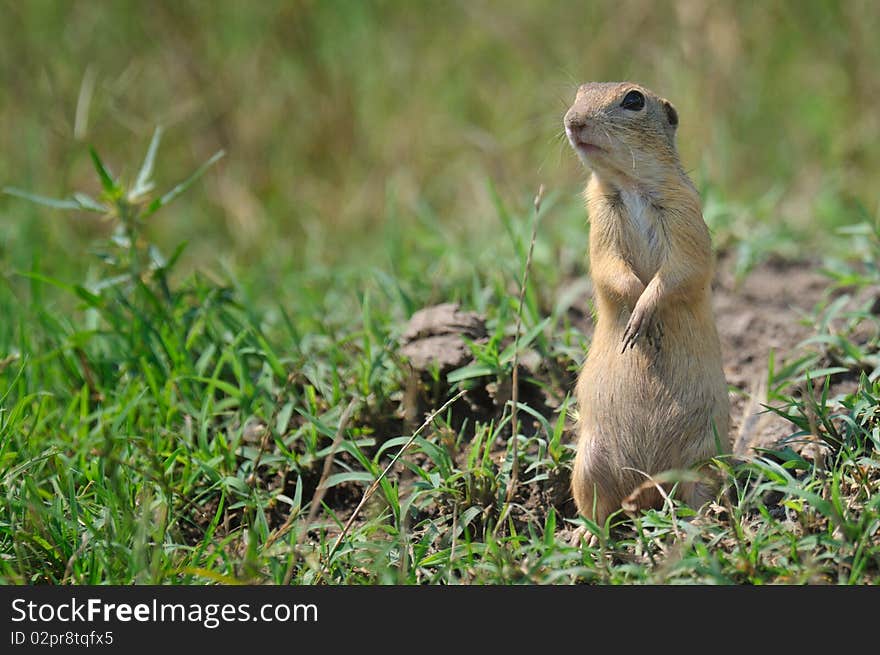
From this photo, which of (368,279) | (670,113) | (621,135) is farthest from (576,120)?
(368,279)

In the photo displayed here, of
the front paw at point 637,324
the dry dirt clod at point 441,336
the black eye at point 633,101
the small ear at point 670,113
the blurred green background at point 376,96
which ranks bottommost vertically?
the front paw at point 637,324

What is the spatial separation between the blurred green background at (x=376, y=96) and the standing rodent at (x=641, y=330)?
310 centimetres

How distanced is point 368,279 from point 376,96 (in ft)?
8.99

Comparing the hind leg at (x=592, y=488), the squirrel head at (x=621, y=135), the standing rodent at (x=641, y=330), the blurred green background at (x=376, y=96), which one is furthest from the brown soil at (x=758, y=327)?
the blurred green background at (x=376, y=96)

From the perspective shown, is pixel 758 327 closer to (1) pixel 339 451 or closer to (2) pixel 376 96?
(1) pixel 339 451

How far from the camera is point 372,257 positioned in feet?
19.1

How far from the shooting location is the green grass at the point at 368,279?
120 inches

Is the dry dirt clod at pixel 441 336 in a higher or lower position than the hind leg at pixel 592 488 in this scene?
higher

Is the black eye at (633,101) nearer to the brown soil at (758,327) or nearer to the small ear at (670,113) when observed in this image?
the small ear at (670,113)

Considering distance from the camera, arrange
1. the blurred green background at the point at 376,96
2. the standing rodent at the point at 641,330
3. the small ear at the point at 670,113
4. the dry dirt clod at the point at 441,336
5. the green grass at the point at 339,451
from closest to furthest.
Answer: the green grass at the point at 339,451, the standing rodent at the point at 641,330, the small ear at the point at 670,113, the dry dirt clod at the point at 441,336, the blurred green background at the point at 376,96

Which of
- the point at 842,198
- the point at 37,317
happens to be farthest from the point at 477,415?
the point at 842,198

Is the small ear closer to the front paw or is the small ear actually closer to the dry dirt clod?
the front paw

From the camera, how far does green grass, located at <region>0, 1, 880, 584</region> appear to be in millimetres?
3055

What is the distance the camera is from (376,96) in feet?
24.4
